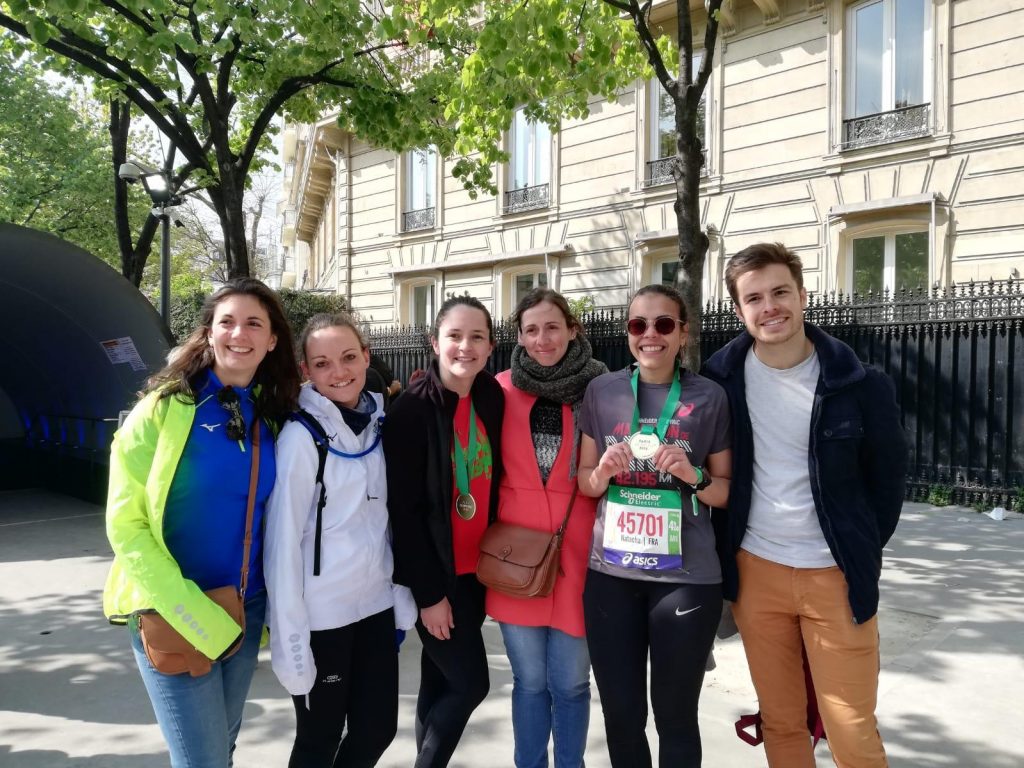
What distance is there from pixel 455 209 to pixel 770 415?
58.1 feet

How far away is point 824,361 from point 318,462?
71.9 inches

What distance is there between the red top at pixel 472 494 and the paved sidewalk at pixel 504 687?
3.88 ft

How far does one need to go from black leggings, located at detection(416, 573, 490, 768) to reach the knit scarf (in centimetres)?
71

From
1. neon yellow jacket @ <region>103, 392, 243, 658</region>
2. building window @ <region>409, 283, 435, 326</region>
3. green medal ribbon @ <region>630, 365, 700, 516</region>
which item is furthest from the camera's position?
building window @ <region>409, 283, 435, 326</region>

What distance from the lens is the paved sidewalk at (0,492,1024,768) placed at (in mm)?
3551

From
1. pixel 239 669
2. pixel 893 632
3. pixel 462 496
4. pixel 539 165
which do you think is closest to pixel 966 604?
pixel 893 632

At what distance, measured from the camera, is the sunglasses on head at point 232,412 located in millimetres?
2439

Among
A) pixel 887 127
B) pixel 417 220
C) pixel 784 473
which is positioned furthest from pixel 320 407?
pixel 417 220

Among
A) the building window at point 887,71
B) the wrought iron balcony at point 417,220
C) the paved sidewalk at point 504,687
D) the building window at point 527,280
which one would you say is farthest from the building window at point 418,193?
the paved sidewalk at point 504,687

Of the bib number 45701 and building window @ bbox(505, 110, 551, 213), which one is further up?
building window @ bbox(505, 110, 551, 213)

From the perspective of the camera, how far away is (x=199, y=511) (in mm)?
2355

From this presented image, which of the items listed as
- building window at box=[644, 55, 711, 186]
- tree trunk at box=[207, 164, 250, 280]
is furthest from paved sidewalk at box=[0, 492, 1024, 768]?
building window at box=[644, 55, 711, 186]

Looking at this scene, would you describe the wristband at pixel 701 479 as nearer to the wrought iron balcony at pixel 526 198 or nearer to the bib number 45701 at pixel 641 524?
the bib number 45701 at pixel 641 524

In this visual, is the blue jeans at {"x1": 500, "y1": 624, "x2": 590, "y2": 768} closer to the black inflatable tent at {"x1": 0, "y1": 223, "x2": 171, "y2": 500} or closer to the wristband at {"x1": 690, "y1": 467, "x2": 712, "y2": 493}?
the wristband at {"x1": 690, "y1": 467, "x2": 712, "y2": 493}
